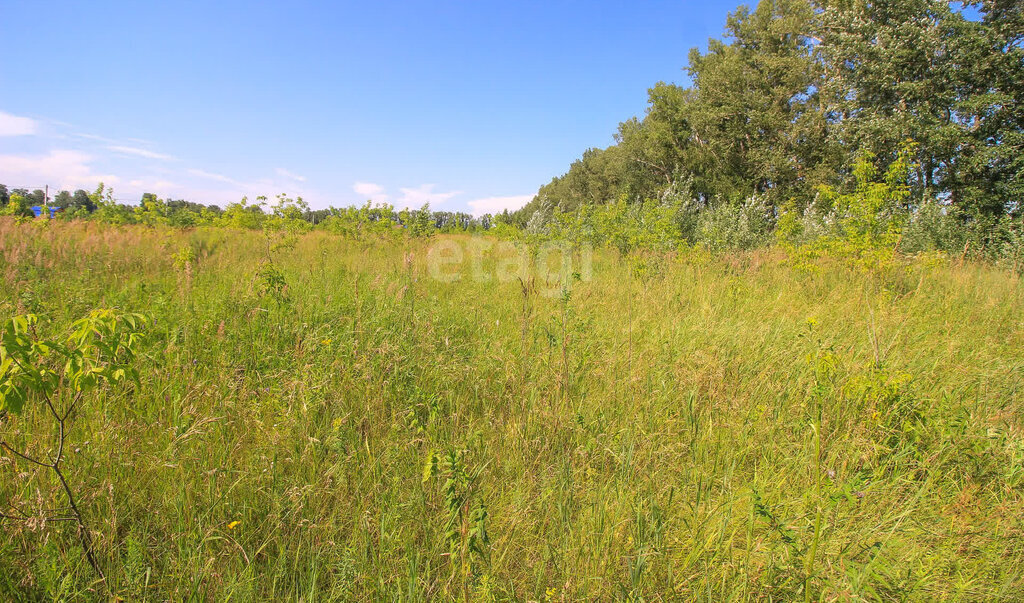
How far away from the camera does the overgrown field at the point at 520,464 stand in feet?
4.25

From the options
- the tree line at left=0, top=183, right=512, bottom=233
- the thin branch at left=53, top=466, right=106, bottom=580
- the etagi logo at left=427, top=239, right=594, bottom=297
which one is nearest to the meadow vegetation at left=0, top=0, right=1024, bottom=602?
the thin branch at left=53, top=466, right=106, bottom=580

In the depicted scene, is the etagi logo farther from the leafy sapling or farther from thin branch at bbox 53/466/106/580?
thin branch at bbox 53/466/106/580

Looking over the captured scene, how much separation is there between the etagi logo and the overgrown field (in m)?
2.27

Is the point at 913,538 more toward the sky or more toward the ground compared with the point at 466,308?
more toward the ground

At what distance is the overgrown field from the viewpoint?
1295 mm

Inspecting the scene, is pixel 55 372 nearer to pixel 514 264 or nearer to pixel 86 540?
pixel 86 540

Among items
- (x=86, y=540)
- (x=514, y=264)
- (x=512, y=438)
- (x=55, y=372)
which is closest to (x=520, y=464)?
(x=512, y=438)

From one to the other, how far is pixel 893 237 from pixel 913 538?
16.1 feet

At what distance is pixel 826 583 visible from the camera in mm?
1223

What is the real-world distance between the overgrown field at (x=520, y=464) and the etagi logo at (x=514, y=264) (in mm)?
2272

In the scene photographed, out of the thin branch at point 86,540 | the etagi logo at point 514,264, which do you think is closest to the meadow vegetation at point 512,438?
the thin branch at point 86,540

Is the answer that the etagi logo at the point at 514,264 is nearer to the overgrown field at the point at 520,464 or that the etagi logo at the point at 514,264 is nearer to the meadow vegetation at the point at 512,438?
the meadow vegetation at the point at 512,438

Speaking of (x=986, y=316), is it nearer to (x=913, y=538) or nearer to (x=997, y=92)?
(x=913, y=538)

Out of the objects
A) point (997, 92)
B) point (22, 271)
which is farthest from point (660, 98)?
point (22, 271)
